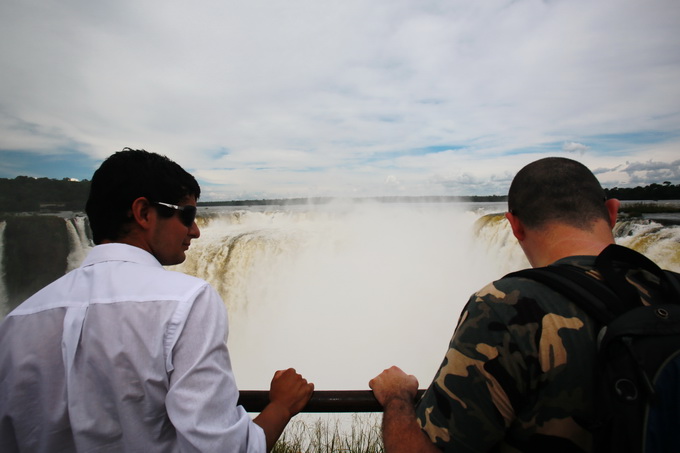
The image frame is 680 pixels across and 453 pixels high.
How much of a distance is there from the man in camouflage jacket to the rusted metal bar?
0.05m

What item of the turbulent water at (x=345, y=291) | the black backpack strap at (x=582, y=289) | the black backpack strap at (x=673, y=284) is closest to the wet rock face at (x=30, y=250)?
the turbulent water at (x=345, y=291)

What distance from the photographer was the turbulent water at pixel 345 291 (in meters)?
13.0

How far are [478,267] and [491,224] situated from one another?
1.97 meters

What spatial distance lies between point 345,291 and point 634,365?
592 inches

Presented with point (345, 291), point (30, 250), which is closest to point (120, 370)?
point (345, 291)

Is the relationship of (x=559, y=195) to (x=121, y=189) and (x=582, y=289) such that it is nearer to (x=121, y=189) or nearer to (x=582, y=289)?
(x=582, y=289)

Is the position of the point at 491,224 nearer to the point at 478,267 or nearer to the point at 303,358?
the point at 478,267

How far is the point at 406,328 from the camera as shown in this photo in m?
14.0

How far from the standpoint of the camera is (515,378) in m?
0.89

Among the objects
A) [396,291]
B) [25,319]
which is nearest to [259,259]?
[396,291]

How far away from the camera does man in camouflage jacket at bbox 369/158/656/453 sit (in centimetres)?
84

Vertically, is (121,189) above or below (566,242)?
above

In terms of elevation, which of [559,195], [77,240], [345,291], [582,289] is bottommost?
[345,291]

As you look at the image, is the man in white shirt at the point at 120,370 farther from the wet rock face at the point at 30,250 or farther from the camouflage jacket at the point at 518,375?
the wet rock face at the point at 30,250
